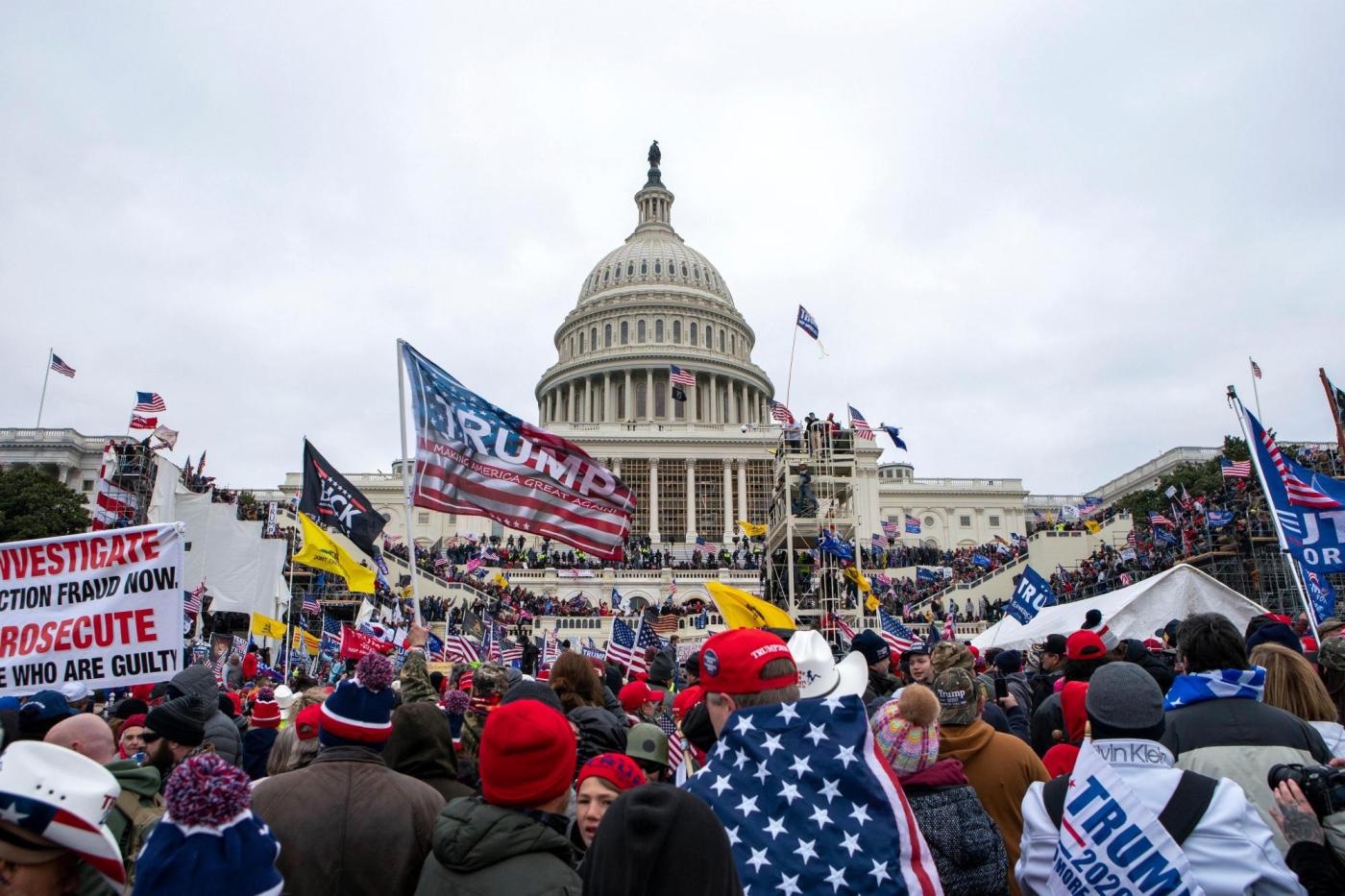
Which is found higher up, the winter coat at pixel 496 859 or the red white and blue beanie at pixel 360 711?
the red white and blue beanie at pixel 360 711

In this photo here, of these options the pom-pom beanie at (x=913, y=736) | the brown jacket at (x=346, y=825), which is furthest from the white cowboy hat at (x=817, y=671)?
the brown jacket at (x=346, y=825)

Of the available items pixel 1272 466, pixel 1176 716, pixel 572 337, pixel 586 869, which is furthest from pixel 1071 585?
pixel 572 337

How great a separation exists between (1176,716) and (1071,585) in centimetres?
A: 3545

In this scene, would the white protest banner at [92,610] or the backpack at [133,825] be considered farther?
the white protest banner at [92,610]

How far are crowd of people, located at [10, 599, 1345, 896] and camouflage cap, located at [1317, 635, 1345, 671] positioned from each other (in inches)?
0.5

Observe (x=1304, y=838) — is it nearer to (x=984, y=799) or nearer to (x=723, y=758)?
(x=984, y=799)

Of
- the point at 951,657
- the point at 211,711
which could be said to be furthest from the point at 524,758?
the point at 951,657

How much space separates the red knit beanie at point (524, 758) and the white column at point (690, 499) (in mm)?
67160

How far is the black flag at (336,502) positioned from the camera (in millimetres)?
13273

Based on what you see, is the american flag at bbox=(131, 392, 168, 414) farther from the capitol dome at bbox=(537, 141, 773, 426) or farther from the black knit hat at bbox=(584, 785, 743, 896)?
the capitol dome at bbox=(537, 141, 773, 426)

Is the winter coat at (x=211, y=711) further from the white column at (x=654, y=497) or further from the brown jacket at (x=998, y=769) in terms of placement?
the white column at (x=654, y=497)

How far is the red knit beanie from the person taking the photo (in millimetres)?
3369

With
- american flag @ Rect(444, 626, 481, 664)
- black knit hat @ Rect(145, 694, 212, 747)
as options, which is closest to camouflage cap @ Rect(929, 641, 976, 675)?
black knit hat @ Rect(145, 694, 212, 747)

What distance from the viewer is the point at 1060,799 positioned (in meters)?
3.53
